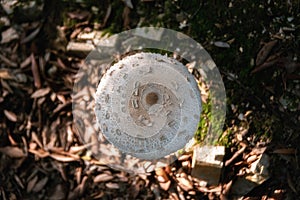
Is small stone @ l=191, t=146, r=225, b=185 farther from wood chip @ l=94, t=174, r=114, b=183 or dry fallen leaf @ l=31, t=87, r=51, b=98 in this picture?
dry fallen leaf @ l=31, t=87, r=51, b=98

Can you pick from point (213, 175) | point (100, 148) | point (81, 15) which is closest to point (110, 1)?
point (81, 15)

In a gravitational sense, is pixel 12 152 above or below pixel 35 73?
below

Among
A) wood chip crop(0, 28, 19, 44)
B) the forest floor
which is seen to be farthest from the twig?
wood chip crop(0, 28, 19, 44)

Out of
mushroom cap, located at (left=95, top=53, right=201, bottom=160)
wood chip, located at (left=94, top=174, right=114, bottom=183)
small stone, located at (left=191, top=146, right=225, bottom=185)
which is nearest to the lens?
mushroom cap, located at (left=95, top=53, right=201, bottom=160)

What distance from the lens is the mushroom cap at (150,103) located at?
4.17 ft

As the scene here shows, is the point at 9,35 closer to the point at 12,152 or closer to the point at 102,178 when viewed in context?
the point at 12,152

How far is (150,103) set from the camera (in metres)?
1.27

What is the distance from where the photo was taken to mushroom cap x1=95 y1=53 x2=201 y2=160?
50.1 inches

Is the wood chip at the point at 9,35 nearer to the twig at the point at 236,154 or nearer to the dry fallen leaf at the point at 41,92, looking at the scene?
the dry fallen leaf at the point at 41,92

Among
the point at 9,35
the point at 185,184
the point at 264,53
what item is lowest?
the point at 185,184

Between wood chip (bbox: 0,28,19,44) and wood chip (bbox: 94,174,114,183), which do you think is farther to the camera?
wood chip (bbox: 0,28,19,44)

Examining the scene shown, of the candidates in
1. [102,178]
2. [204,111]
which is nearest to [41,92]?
[102,178]

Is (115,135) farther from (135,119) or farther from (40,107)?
(40,107)

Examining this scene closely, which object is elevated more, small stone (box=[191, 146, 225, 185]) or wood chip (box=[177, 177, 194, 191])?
small stone (box=[191, 146, 225, 185])
